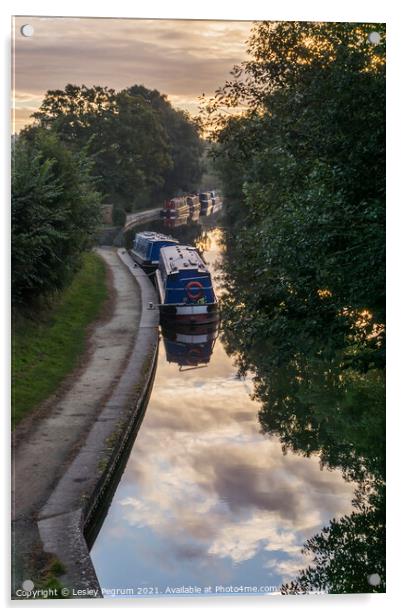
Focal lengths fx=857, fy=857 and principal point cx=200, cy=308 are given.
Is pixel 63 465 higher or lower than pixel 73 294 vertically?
lower

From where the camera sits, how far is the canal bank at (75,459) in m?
9.82

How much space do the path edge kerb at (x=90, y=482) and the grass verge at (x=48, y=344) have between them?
3.51 ft

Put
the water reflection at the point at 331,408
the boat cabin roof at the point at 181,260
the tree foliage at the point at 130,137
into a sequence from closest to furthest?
the water reflection at the point at 331,408 → the tree foliage at the point at 130,137 → the boat cabin roof at the point at 181,260

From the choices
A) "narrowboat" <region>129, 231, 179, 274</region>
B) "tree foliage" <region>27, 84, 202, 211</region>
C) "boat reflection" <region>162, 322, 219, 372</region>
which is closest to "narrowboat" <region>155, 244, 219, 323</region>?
"boat reflection" <region>162, 322, 219, 372</region>

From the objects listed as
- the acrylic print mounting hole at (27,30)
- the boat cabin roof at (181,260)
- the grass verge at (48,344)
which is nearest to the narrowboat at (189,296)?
the boat cabin roof at (181,260)

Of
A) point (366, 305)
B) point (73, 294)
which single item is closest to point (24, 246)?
point (73, 294)

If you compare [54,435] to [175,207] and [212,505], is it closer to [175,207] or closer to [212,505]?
[212,505]

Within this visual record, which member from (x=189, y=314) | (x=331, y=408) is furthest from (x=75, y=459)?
(x=189, y=314)

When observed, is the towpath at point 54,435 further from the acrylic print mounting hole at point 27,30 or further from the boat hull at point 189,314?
the boat hull at point 189,314

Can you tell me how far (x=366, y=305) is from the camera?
11.0m

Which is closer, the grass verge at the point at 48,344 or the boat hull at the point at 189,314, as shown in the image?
the grass verge at the point at 48,344
